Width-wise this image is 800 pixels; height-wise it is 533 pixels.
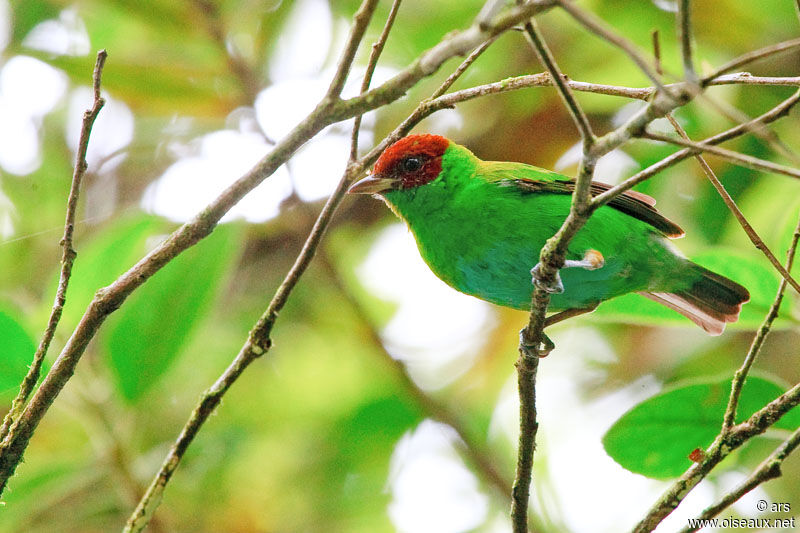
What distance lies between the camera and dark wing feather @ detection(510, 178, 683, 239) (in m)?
3.24

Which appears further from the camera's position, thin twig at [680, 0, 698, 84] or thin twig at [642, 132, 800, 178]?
thin twig at [642, 132, 800, 178]

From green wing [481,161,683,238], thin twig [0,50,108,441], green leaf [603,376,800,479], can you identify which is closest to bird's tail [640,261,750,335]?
green wing [481,161,683,238]

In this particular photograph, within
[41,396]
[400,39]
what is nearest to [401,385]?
[400,39]

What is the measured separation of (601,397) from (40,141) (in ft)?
12.8

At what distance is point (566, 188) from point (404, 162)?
2.36 feet

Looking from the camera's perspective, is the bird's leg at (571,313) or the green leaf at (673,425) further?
the bird's leg at (571,313)

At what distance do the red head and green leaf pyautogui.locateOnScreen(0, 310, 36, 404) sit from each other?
5.32ft

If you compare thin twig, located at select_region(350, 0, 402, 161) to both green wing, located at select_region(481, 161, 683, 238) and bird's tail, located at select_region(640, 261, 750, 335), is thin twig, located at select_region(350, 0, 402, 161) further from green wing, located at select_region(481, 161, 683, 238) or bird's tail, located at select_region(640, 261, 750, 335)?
bird's tail, located at select_region(640, 261, 750, 335)

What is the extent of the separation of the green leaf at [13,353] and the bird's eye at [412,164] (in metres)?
1.74

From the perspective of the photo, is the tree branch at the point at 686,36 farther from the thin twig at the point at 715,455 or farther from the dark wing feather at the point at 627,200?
the dark wing feather at the point at 627,200

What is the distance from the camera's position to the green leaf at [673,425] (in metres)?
2.56

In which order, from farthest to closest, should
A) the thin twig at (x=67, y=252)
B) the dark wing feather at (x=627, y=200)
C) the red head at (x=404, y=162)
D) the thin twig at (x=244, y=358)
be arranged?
the red head at (x=404, y=162) → the dark wing feather at (x=627, y=200) → the thin twig at (x=244, y=358) → the thin twig at (x=67, y=252)

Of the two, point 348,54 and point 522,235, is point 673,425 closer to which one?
point 522,235

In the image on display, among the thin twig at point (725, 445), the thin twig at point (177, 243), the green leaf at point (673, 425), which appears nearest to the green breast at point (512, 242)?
the green leaf at point (673, 425)
